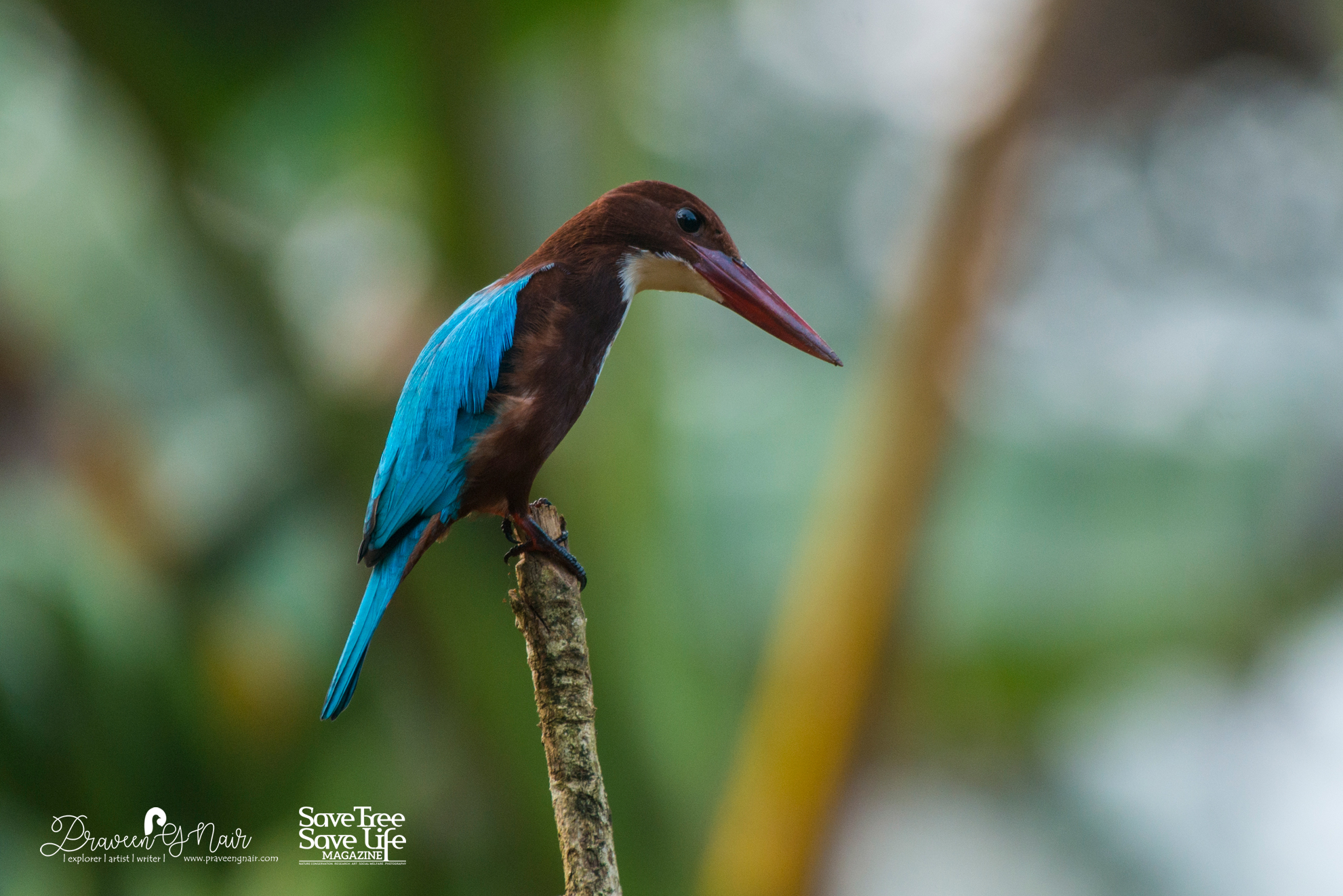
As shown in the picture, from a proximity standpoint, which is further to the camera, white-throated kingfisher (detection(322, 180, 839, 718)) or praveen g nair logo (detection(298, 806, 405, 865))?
praveen g nair logo (detection(298, 806, 405, 865))

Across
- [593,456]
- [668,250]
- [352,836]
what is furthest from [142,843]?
[668,250]

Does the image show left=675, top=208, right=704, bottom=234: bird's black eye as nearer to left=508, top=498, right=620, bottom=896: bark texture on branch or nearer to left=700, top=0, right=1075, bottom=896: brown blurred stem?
left=508, top=498, right=620, bottom=896: bark texture on branch

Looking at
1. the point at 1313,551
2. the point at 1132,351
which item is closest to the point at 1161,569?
the point at 1313,551

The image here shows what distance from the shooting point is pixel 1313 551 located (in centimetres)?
624

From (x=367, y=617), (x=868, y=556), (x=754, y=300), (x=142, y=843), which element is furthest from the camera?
(x=868, y=556)

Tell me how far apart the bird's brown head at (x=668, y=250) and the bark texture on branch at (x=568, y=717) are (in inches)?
23.2

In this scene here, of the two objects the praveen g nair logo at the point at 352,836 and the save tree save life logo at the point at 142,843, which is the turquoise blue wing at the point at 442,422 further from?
the save tree save life logo at the point at 142,843

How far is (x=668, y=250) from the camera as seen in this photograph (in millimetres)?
1977

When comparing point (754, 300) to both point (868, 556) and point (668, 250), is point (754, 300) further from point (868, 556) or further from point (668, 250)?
point (868, 556)

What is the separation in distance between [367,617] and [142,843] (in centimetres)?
232

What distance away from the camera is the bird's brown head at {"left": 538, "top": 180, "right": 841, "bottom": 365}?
76.8 inches

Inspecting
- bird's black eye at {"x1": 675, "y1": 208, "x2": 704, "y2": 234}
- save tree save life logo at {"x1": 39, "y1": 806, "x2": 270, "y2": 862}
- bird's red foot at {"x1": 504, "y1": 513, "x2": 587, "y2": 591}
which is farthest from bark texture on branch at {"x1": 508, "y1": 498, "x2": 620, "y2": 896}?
save tree save life logo at {"x1": 39, "y1": 806, "x2": 270, "y2": 862}

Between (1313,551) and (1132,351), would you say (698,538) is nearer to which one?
(1132,351)

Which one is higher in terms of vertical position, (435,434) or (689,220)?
(689,220)
